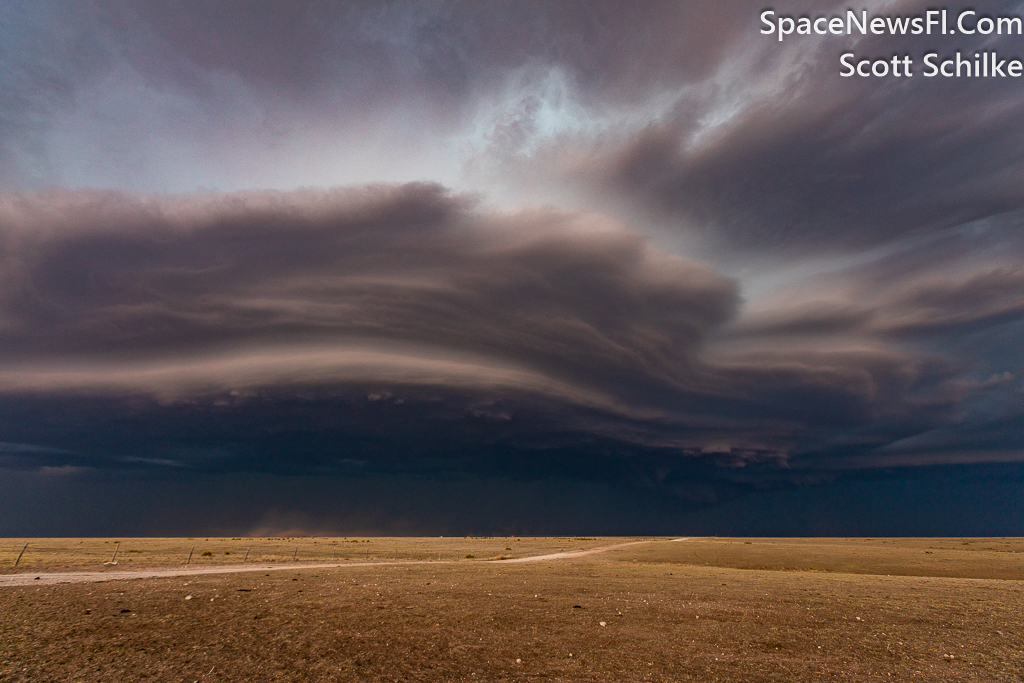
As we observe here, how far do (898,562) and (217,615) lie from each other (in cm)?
8302

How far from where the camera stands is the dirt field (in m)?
16.9

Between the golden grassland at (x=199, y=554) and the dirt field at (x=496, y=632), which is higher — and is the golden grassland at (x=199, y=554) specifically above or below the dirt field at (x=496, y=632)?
below

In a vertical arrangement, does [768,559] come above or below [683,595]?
below

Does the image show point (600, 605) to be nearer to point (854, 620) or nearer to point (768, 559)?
point (854, 620)

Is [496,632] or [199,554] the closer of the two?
[496,632]

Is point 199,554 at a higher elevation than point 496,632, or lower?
lower

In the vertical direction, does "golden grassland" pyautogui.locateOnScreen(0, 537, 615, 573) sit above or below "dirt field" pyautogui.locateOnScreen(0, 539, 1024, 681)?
below

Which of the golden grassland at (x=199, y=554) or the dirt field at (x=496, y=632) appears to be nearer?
the dirt field at (x=496, y=632)

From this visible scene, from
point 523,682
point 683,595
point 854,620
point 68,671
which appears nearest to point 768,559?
point 683,595

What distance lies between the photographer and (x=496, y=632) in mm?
22484

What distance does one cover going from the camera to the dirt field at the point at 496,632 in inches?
667

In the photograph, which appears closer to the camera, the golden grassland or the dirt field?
the dirt field

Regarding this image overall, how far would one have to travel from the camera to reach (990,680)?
1642 cm

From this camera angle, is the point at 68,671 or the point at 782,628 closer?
the point at 68,671
